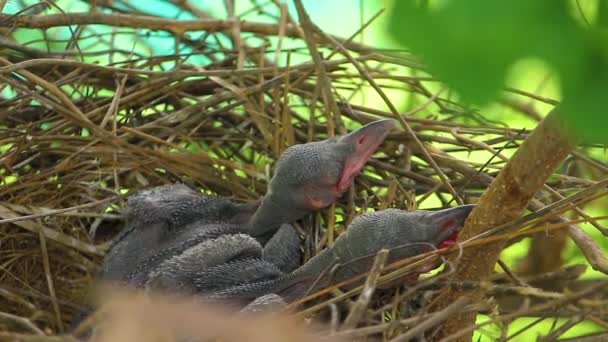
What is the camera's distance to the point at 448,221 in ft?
3.84

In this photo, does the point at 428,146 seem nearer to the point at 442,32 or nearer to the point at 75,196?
the point at 75,196

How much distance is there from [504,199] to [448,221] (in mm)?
179

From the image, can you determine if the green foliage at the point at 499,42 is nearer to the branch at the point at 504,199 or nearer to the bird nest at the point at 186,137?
the branch at the point at 504,199

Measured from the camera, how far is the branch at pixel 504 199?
0.89 metres

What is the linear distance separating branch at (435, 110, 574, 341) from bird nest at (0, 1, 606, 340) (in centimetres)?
14

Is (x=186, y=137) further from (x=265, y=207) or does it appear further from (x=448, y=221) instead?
(x=448, y=221)

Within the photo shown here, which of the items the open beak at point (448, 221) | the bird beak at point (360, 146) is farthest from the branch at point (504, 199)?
the bird beak at point (360, 146)

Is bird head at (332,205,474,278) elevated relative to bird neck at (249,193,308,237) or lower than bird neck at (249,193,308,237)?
elevated

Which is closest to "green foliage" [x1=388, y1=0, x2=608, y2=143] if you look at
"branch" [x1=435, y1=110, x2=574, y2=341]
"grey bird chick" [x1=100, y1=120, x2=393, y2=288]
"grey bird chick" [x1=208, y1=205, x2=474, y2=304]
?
"branch" [x1=435, y1=110, x2=574, y2=341]

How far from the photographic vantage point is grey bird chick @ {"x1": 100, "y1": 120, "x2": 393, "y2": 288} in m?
1.33

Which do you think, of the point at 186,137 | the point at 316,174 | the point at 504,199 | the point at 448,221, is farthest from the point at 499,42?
the point at 186,137

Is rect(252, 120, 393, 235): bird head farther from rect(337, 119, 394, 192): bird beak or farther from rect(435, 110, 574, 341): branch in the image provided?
rect(435, 110, 574, 341): branch

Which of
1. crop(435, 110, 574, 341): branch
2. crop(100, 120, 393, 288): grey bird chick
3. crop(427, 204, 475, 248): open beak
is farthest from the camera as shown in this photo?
crop(100, 120, 393, 288): grey bird chick

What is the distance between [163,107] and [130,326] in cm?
→ 109
